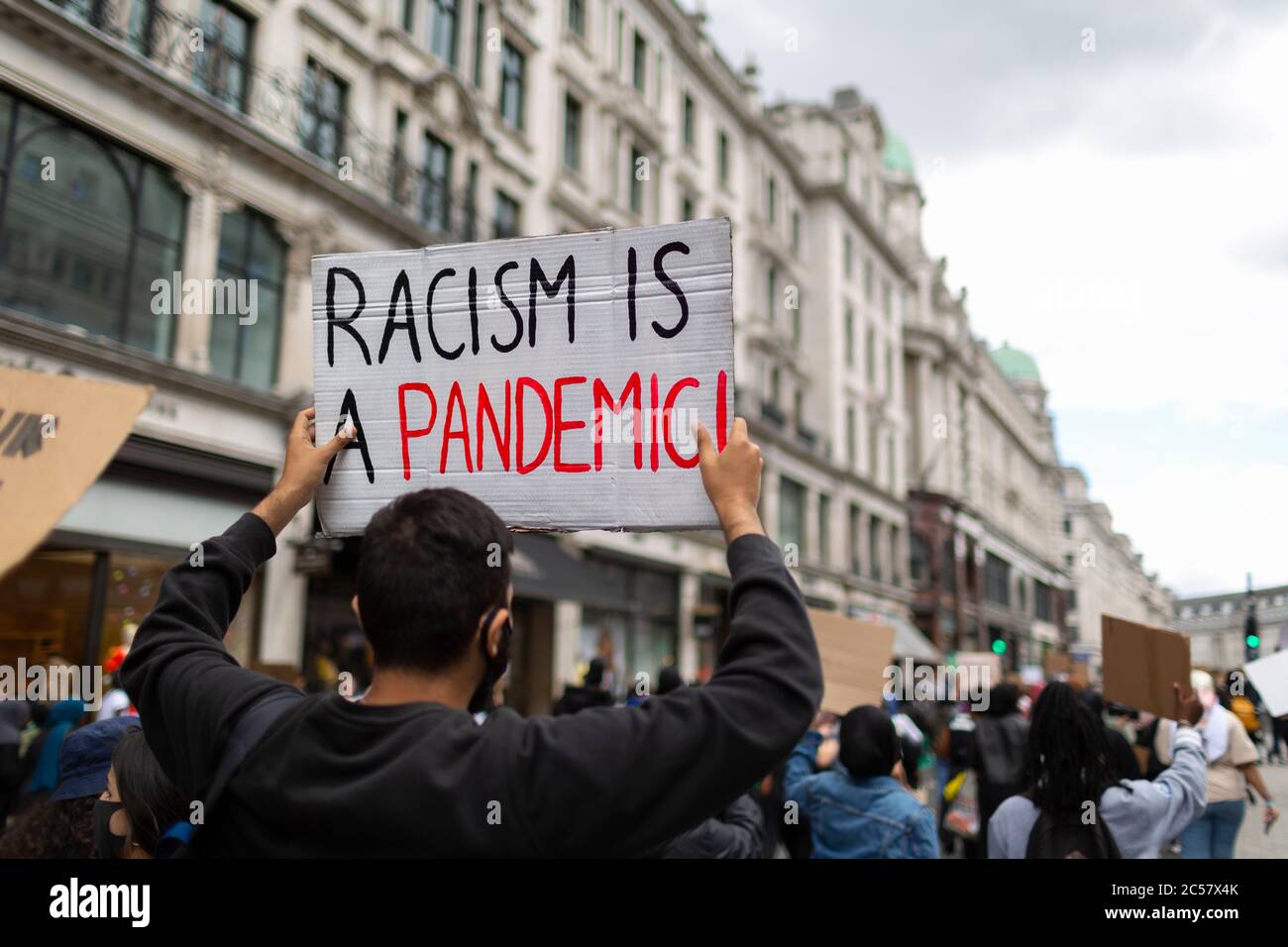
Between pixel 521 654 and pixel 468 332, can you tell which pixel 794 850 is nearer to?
pixel 468 332

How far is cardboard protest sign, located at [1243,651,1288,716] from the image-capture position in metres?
5.62

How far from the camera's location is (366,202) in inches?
647

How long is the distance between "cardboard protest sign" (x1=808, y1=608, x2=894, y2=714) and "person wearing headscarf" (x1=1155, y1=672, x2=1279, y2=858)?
2209 millimetres

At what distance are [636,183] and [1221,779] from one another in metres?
21.9

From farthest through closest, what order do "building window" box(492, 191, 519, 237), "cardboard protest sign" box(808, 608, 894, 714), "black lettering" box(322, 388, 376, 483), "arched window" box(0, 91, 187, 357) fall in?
1. "building window" box(492, 191, 519, 237)
2. "arched window" box(0, 91, 187, 357)
3. "cardboard protest sign" box(808, 608, 894, 714)
4. "black lettering" box(322, 388, 376, 483)

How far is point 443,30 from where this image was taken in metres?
19.1

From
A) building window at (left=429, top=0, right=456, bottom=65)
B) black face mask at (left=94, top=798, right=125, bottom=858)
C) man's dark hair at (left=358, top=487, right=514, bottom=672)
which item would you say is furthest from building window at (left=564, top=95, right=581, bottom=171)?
man's dark hair at (left=358, top=487, right=514, bottom=672)

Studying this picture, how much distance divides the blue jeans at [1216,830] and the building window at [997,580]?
2127 inches

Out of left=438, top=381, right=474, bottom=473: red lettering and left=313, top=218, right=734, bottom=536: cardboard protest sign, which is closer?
left=313, top=218, right=734, bottom=536: cardboard protest sign

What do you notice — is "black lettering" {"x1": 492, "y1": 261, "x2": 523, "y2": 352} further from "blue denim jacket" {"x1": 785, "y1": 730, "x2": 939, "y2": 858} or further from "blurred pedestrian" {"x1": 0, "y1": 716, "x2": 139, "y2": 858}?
"blue denim jacket" {"x1": 785, "y1": 730, "x2": 939, "y2": 858}

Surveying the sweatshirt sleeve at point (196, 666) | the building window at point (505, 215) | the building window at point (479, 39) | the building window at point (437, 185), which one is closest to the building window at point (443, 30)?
the building window at point (479, 39)

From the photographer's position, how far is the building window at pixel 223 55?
1405 centimetres

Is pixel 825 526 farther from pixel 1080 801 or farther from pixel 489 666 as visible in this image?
pixel 489 666
